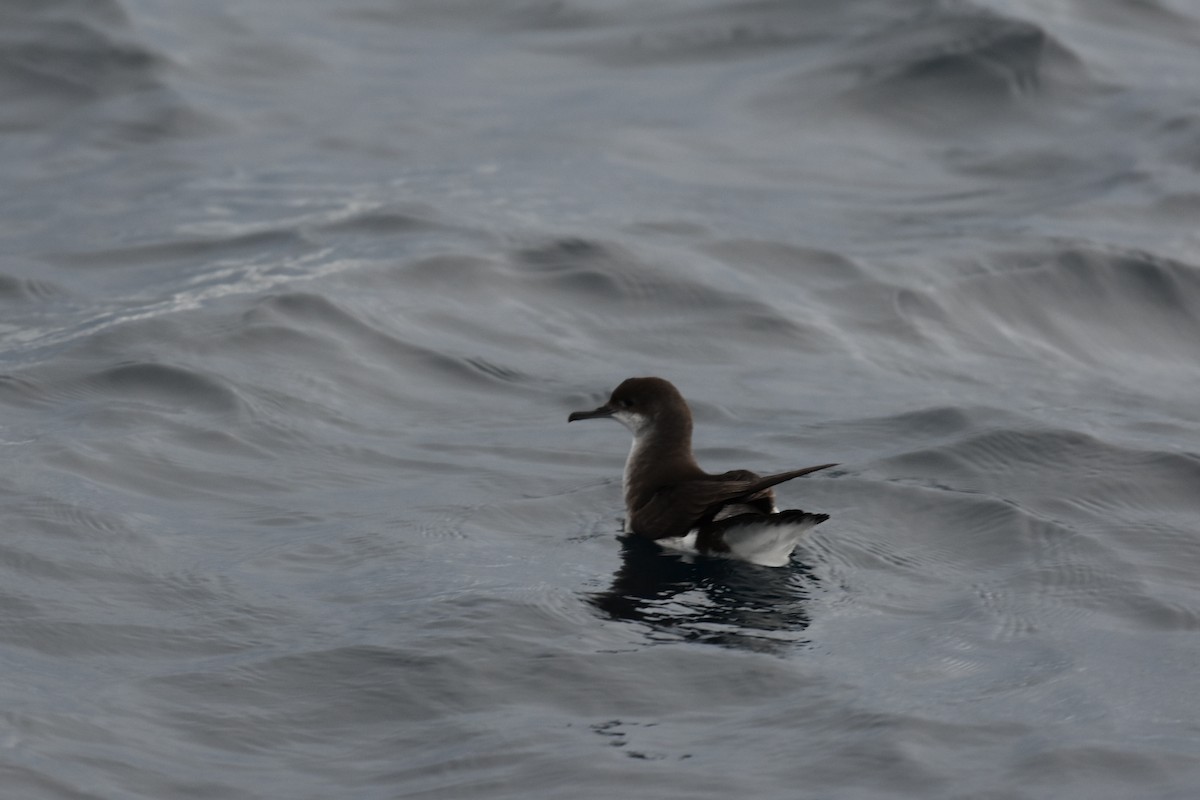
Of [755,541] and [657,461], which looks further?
[657,461]

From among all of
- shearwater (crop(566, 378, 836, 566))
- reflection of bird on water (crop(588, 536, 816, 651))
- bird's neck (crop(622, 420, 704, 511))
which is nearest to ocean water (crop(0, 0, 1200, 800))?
reflection of bird on water (crop(588, 536, 816, 651))

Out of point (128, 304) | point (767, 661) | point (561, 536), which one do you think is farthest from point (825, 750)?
point (128, 304)

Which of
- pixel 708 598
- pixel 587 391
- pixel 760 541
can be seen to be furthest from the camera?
pixel 587 391

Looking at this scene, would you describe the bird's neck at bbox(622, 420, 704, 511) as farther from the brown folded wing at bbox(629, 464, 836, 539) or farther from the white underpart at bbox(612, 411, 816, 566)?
the white underpart at bbox(612, 411, 816, 566)

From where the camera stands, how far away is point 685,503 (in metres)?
7.80

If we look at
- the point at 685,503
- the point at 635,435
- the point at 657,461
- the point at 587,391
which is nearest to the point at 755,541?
A: the point at 685,503

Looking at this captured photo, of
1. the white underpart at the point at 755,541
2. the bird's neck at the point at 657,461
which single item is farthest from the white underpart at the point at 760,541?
the bird's neck at the point at 657,461

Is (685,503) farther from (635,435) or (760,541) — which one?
(635,435)

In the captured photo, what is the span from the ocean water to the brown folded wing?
0.14 metres

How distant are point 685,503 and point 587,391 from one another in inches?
105

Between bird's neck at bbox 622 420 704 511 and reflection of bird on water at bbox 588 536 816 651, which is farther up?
bird's neck at bbox 622 420 704 511

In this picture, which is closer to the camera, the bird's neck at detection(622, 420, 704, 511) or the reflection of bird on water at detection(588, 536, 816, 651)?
the reflection of bird on water at detection(588, 536, 816, 651)

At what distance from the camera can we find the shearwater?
7.45 m

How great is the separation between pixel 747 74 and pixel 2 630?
12675 millimetres
